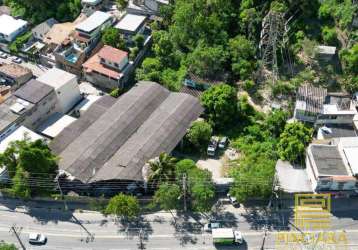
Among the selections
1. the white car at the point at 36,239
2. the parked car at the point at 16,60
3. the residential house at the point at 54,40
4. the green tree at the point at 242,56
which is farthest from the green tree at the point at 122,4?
the white car at the point at 36,239

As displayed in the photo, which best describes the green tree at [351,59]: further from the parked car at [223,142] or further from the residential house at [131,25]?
the residential house at [131,25]

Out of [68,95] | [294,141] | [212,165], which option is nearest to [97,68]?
[68,95]

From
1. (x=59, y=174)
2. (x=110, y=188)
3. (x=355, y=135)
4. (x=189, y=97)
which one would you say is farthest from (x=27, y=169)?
(x=355, y=135)

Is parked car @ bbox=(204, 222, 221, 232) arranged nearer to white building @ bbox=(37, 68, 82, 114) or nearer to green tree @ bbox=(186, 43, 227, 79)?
green tree @ bbox=(186, 43, 227, 79)

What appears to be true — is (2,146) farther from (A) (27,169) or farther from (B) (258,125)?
(B) (258,125)

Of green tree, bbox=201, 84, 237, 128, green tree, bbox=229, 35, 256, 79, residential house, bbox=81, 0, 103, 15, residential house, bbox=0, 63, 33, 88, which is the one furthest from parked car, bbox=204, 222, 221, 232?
residential house, bbox=81, 0, 103, 15

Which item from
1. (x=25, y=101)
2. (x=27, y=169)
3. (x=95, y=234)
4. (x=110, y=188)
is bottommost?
(x=95, y=234)
